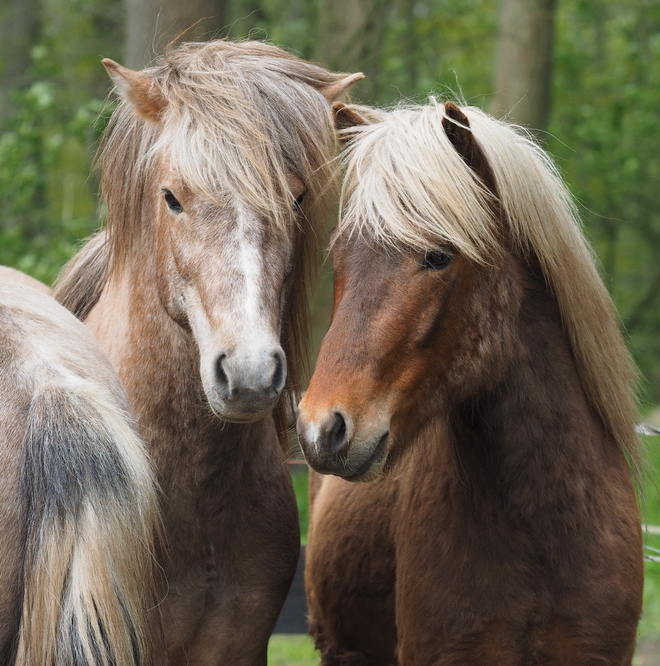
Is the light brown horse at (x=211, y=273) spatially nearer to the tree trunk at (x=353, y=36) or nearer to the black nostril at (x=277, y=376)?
the black nostril at (x=277, y=376)

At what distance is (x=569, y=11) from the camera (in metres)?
14.5

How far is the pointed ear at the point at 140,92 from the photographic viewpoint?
Answer: 9.19 ft

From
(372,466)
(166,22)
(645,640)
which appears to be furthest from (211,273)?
Result: (645,640)

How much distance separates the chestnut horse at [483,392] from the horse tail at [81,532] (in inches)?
19.5

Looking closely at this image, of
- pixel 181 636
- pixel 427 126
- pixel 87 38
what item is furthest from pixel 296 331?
pixel 87 38

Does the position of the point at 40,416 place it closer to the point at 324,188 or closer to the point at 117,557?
the point at 117,557

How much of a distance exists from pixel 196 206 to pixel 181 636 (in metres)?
1.29

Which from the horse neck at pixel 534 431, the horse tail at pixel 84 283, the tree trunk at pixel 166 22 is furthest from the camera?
the tree trunk at pixel 166 22

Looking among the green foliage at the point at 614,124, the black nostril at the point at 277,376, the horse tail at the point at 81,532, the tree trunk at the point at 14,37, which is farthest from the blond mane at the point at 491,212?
the tree trunk at the point at 14,37

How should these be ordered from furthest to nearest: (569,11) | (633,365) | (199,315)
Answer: (569,11)
(633,365)
(199,315)

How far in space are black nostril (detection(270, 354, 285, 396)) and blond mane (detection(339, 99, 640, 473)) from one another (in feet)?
1.50

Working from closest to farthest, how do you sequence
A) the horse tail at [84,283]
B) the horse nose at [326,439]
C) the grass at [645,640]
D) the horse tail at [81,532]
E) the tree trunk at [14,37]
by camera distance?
the horse tail at [81,532]
the horse nose at [326,439]
the horse tail at [84,283]
the grass at [645,640]
the tree trunk at [14,37]

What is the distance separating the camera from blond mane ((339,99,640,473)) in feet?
8.20

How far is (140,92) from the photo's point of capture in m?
2.82
